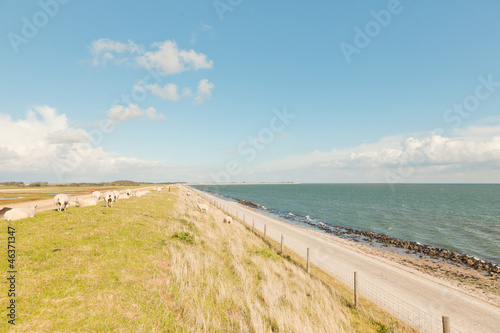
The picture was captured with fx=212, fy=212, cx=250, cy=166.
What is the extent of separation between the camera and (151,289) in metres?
8.90

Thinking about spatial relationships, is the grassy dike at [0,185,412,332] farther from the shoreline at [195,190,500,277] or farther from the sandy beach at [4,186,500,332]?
the shoreline at [195,190,500,277]

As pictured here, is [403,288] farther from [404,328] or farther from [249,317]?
[249,317]

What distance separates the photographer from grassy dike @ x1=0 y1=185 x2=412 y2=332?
22.3ft

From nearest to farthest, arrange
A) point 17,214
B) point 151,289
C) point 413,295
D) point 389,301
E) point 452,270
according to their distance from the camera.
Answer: point 151,289 < point 389,301 < point 413,295 < point 17,214 < point 452,270

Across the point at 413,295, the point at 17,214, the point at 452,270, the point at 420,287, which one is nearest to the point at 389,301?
the point at 413,295

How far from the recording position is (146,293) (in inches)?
335

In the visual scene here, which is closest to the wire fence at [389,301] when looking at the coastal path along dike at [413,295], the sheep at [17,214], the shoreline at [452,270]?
the coastal path along dike at [413,295]

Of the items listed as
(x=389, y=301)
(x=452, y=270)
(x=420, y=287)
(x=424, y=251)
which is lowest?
(x=424, y=251)

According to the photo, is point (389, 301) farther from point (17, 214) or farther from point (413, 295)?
point (17, 214)

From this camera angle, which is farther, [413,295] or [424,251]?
[424,251]

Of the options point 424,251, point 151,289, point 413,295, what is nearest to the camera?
point 151,289

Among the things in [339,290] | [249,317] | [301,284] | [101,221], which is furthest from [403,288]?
[101,221]

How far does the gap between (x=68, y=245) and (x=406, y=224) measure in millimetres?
56694

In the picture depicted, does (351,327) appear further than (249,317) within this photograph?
Yes
